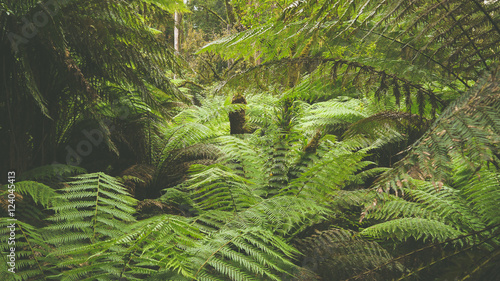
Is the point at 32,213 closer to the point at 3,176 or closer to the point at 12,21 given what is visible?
the point at 3,176

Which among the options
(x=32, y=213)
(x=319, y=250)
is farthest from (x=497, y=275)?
(x=32, y=213)

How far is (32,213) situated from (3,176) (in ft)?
2.02

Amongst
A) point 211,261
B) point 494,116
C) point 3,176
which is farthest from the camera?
point 3,176

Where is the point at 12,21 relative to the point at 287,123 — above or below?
above

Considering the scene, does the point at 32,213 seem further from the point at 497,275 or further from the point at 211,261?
the point at 497,275

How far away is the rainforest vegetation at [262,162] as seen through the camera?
3.04 ft

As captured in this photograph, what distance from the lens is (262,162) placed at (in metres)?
2.05

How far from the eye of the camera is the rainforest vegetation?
926 millimetres

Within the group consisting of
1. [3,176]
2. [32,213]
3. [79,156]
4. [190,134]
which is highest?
[190,134]

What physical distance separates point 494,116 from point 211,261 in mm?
887

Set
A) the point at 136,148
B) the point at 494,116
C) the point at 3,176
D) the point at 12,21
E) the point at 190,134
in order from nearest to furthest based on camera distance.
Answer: the point at 494,116 < the point at 12,21 < the point at 3,176 < the point at 136,148 < the point at 190,134

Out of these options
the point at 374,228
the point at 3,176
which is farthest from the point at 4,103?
the point at 374,228

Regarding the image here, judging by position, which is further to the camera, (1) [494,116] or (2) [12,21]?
(2) [12,21]

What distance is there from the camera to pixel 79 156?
225 cm
